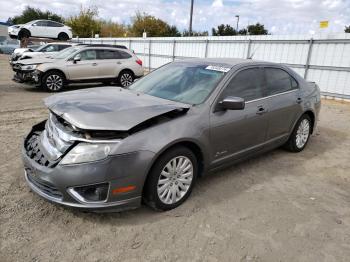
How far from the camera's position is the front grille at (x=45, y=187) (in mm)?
2998

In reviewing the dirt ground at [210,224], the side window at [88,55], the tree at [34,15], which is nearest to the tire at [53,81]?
the side window at [88,55]

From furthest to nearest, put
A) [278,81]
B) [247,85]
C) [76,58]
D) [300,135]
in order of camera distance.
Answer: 1. [76,58]
2. [300,135]
3. [278,81]
4. [247,85]

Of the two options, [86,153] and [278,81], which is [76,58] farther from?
[86,153]

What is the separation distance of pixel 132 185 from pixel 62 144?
80 centimetres

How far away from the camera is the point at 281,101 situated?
15.6ft

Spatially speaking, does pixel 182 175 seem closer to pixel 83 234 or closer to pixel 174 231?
pixel 174 231

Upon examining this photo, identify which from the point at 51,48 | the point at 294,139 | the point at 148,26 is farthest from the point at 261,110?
Result: the point at 148,26

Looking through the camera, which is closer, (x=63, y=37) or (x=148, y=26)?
(x=63, y=37)

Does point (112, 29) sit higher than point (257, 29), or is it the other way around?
point (257, 29)

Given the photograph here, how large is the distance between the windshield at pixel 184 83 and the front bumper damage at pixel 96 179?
1.16 metres

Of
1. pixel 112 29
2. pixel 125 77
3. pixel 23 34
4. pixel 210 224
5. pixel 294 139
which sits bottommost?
pixel 210 224

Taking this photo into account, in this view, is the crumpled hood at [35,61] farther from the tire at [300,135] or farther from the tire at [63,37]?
the tire at [63,37]

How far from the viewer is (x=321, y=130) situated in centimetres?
730

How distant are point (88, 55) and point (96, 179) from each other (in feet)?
31.1
